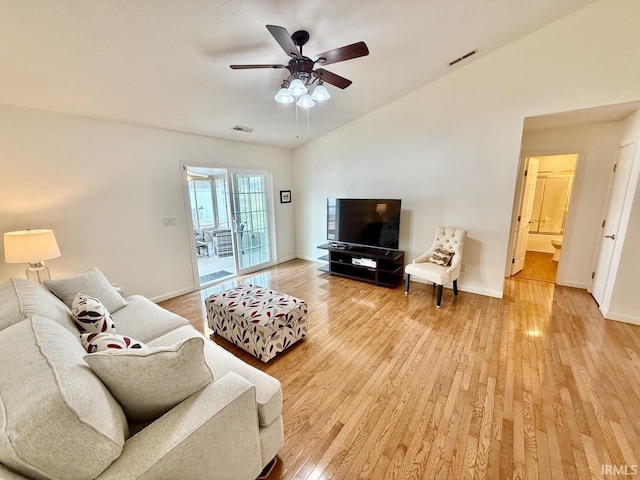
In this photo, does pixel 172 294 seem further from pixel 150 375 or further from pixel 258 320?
pixel 150 375

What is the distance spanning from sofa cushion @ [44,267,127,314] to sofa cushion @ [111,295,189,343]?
0.31 feet

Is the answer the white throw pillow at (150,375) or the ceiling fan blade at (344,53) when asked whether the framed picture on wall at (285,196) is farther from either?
the white throw pillow at (150,375)

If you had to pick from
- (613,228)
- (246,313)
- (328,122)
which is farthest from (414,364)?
(328,122)

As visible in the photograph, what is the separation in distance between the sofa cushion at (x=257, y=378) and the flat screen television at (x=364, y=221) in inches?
119

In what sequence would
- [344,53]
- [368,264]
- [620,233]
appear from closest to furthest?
[344,53], [620,233], [368,264]

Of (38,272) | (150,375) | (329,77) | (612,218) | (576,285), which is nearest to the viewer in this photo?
(150,375)

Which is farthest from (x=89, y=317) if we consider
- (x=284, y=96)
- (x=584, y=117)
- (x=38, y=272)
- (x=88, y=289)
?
(x=584, y=117)

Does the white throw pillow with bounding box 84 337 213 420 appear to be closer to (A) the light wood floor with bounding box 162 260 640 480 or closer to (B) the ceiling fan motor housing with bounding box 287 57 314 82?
(A) the light wood floor with bounding box 162 260 640 480

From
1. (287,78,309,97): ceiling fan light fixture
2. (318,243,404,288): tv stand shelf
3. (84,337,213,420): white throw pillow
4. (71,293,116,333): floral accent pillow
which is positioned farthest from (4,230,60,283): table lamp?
(318,243,404,288): tv stand shelf

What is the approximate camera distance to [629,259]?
2809 millimetres

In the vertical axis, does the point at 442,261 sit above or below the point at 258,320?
above

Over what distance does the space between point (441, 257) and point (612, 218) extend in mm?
2043

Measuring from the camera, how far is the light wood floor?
1499 millimetres

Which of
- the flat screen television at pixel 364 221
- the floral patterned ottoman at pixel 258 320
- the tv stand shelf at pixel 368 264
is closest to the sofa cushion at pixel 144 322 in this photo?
the floral patterned ottoman at pixel 258 320
